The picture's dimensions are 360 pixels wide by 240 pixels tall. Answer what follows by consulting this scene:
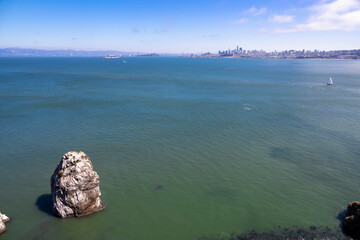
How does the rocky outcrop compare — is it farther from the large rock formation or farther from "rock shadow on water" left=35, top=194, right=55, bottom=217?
the large rock formation

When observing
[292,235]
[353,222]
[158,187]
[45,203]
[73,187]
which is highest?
[73,187]

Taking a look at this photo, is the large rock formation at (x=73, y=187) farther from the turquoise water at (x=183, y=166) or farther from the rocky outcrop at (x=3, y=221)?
the rocky outcrop at (x=3, y=221)

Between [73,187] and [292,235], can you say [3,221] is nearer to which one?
[73,187]

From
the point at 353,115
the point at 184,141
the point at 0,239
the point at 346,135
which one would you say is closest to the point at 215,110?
the point at 184,141

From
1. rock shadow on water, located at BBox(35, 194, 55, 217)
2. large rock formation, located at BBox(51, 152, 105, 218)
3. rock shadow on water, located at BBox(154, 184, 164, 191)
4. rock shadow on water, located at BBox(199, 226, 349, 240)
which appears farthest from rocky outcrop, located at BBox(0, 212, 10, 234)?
rock shadow on water, located at BBox(199, 226, 349, 240)

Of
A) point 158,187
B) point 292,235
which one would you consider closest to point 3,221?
point 158,187

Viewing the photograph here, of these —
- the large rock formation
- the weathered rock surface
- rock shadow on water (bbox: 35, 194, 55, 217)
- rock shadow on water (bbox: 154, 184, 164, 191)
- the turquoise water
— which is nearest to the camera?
the weathered rock surface
